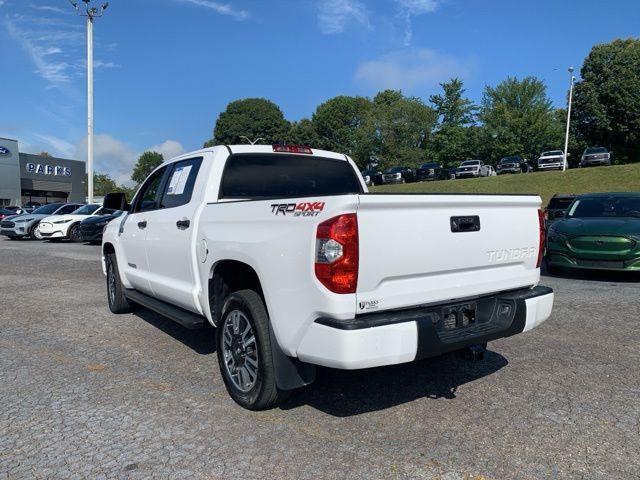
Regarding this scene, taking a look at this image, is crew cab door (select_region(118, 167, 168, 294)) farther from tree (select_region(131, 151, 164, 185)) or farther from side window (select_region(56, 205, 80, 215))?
tree (select_region(131, 151, 164, 185))

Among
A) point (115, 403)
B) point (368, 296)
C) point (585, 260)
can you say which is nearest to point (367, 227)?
point (368, 296)

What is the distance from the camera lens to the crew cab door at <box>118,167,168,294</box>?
516 centimetres

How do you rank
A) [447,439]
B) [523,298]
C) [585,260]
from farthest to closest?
[585,260], [523,298], [447,439]

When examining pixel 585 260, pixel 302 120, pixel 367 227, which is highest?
pixel 302 120

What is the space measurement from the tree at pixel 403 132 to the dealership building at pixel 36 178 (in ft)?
111

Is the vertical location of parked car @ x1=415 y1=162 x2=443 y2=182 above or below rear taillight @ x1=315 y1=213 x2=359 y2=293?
above

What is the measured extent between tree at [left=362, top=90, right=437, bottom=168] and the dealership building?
1334 inches

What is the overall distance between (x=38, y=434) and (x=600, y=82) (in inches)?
2369

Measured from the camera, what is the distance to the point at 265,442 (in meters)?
2.96

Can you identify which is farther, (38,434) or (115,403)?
(115,403)

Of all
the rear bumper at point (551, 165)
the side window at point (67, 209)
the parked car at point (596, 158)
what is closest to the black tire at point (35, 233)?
the side window at point (67, 209)

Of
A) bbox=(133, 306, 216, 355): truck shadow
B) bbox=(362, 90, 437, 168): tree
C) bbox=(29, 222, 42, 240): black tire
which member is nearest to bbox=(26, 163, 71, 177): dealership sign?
bbox=(362, 90, 437, 168): tree

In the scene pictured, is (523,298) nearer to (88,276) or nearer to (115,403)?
(115,403)

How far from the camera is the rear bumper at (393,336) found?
105 inches
